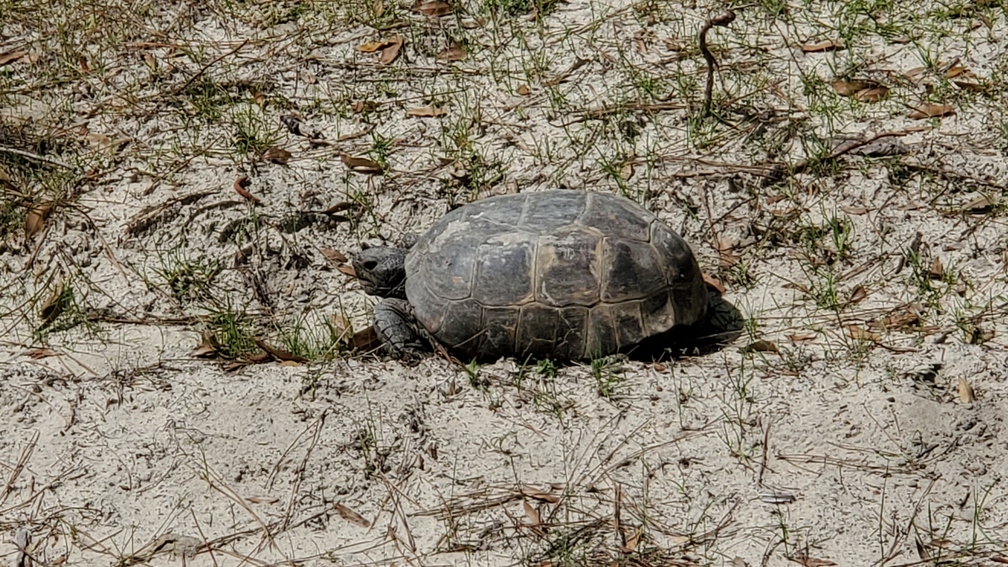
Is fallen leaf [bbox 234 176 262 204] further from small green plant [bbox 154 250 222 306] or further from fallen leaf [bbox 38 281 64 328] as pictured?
fallen leaf [bbox 38 281 64 328]

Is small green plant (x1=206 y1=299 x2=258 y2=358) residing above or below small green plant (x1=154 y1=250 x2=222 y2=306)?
below

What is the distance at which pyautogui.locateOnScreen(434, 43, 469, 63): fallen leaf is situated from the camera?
716 centimetres

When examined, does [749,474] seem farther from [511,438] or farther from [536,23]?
[536,23]

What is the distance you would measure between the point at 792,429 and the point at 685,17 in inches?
138

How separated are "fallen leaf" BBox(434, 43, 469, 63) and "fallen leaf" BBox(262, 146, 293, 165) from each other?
4.09 ft

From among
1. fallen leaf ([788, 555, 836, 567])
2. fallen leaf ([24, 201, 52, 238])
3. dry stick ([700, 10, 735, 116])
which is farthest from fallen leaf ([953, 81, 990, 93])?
fallen leaf ([24, 201, 52, 238])

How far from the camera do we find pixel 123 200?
20.9 ft

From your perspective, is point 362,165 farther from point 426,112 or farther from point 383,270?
point 383,270

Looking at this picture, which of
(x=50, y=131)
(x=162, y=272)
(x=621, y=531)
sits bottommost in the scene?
(x=621, y=531)

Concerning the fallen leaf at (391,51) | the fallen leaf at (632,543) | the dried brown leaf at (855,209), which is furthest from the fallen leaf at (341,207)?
the fallen leaf at (632,543)

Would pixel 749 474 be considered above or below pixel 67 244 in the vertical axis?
below

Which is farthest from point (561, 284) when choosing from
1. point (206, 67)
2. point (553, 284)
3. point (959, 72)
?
point (206, 67)

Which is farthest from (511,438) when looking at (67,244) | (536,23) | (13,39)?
(13,39)

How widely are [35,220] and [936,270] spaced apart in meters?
4.62
